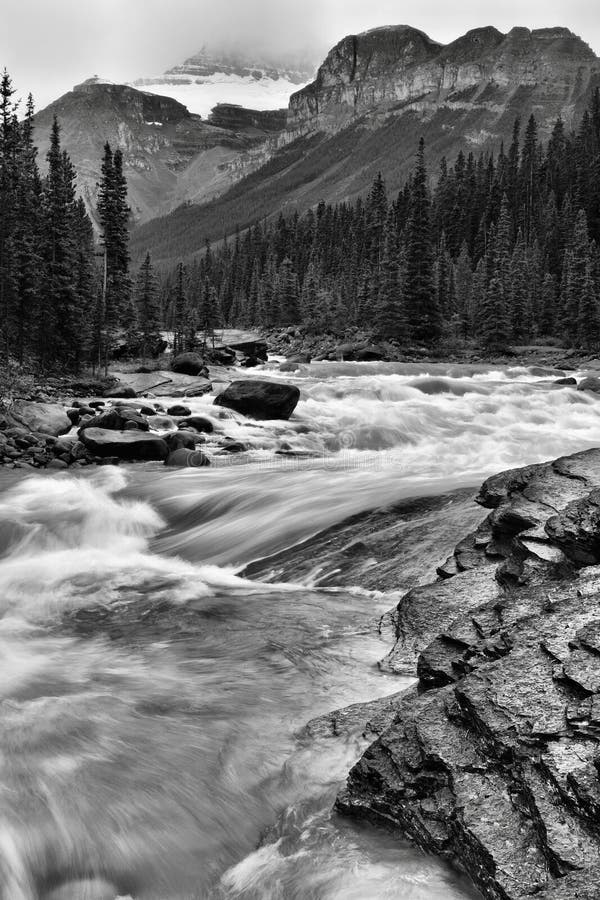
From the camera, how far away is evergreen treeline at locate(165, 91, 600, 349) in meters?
52.4

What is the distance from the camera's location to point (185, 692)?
19.4 feet

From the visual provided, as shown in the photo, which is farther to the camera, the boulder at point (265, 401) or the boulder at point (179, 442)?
the boulder at point (265, 401)

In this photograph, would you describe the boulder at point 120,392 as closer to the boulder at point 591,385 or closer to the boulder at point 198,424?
the boulder at point 198,424

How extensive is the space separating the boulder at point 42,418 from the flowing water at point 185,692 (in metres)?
5.04

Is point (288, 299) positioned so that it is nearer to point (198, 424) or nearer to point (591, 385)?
point (591, 385)

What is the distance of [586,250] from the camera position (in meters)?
58.2

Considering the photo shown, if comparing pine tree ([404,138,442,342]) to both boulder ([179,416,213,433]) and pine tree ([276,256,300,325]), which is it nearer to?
pine tree ([276,256,300,325])

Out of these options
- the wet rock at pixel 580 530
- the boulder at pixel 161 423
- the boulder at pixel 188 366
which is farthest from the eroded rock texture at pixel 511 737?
the boulder at pixel 188 366

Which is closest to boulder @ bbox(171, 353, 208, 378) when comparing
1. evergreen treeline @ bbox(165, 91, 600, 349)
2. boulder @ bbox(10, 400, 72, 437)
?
evergreen treeline @ bbox(165, 91, 600, 349)

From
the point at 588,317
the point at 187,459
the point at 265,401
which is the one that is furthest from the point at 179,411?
the point at 588,317

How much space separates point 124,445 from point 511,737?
571 inches

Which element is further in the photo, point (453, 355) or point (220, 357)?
point (453, 355)

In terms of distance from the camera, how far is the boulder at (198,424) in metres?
20.6

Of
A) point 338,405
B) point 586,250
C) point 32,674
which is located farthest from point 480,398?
point 586,250
